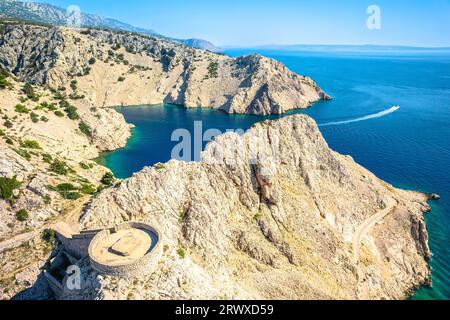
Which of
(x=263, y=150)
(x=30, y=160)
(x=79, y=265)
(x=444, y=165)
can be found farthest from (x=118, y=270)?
(x=444, y=165)

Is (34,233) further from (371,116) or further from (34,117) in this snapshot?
(371,116)

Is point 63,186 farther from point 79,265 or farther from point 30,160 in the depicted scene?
point 79,265

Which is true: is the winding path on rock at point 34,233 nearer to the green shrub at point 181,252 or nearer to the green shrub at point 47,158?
the green shrub at point 181,252

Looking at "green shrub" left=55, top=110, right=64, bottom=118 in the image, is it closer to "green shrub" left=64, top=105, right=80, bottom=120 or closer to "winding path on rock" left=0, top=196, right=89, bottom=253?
"green shrub" left=64, top=105, right=80, bottom=120

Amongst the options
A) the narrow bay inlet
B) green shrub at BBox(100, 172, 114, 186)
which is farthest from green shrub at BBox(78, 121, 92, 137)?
green shrub at BBox(100, 172, 114, 186)

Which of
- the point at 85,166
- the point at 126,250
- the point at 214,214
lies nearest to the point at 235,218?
the point at 214,214
